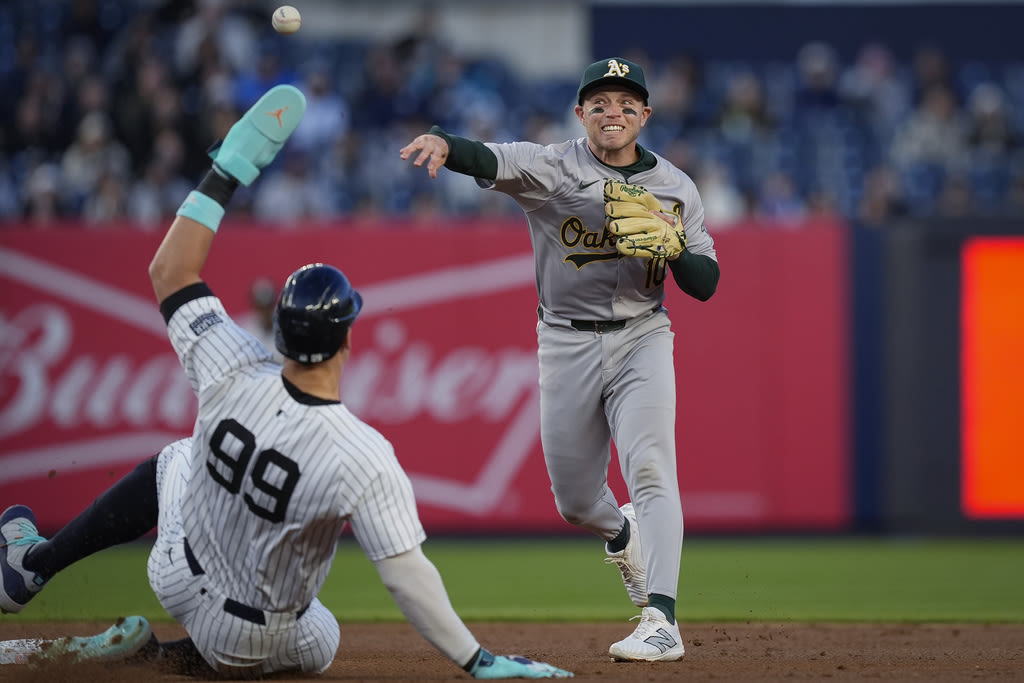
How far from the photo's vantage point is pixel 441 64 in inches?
520

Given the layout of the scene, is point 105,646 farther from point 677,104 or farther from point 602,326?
point 677,104

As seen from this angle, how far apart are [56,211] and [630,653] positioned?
790 centimetres

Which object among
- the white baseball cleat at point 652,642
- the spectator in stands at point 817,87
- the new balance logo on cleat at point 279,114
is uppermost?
the spectator in stands at point 817,87

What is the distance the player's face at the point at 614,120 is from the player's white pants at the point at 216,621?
1926mm

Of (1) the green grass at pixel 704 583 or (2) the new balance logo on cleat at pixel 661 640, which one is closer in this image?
(2) the new balance logo on cleat at pixel 661 640

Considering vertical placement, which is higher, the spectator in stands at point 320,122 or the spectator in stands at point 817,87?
the spectator in stands at point 817,87

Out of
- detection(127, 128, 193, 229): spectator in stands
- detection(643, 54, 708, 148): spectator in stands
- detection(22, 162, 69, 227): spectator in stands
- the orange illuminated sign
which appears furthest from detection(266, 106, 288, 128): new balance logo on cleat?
detection(643, 54, 708, 148): spectator in stands

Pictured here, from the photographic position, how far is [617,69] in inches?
190

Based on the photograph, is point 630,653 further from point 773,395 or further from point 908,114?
point 908,114

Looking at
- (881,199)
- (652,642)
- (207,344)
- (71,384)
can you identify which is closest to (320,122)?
(71,384)

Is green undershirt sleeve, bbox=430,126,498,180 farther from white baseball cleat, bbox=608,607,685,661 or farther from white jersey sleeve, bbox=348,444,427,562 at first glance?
white baseball cleat, bbox=608,607,685,661

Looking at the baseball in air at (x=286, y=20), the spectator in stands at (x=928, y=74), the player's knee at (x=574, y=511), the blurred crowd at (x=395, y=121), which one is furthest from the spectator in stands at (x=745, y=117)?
the baseball in air at (x=286, y=20)

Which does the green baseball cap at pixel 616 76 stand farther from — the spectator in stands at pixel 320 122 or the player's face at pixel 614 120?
the spectator in stands at pixel 320 122

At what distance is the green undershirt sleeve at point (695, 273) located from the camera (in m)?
4.68
